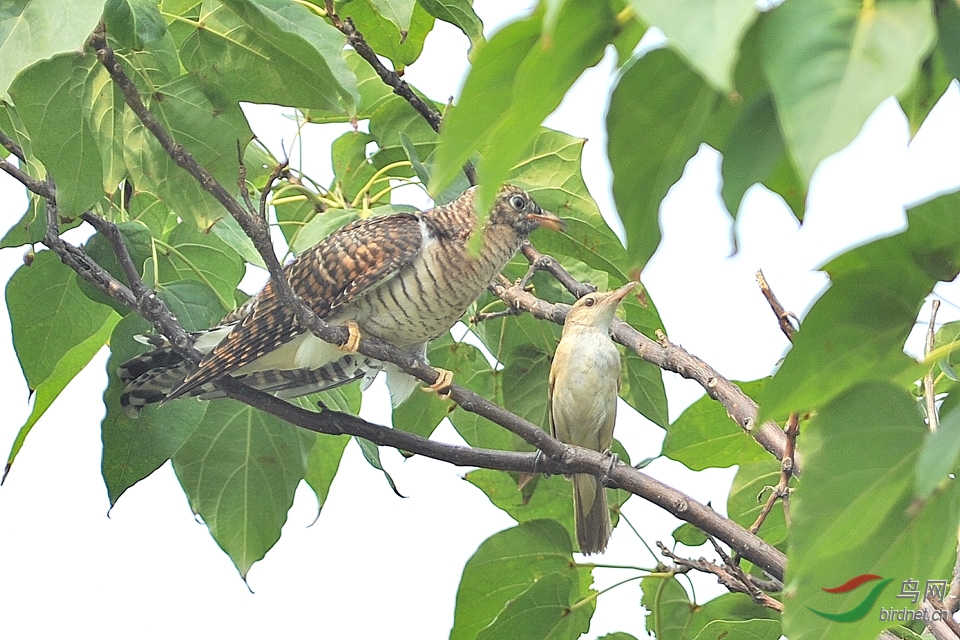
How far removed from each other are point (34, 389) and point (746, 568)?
1588 mm

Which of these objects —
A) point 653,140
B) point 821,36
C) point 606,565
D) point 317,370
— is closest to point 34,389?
point 317,370

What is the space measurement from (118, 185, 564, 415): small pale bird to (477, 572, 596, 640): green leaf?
0.62 m

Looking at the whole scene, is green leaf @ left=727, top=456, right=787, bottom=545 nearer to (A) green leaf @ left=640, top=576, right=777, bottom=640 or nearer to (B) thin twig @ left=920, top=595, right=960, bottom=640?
(A) green leaf @ left=640, top=576, right=777, bottom=640

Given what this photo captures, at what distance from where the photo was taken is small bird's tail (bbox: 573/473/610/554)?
2.73 m

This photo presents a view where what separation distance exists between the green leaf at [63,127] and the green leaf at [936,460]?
134 centimetres

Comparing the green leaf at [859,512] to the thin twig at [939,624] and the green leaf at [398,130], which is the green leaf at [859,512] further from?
the green leaf at [398,130]

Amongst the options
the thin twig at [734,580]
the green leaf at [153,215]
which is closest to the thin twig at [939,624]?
the thin twig at [734,580]

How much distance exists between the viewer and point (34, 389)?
188 centimetres

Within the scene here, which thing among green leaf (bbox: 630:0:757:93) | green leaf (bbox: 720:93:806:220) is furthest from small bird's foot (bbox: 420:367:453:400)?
green leaf (bbox: 630:0:757:93)

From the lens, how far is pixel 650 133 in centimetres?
64

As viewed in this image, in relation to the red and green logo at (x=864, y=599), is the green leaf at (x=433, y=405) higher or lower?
higher

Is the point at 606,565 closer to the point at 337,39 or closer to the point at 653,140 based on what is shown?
the point at 337,39

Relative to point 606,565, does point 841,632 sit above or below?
below

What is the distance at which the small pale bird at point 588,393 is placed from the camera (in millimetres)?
2756
